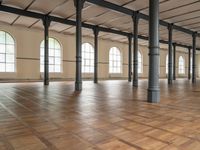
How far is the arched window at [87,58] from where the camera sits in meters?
20.8

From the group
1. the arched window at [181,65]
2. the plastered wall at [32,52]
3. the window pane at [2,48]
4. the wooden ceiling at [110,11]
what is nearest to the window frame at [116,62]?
the plastered wall at [32,52]

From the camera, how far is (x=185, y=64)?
110ft

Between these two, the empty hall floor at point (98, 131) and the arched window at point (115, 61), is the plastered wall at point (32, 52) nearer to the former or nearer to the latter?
the arched window at point (115, 61)

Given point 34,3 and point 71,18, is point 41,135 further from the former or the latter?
point 71,18

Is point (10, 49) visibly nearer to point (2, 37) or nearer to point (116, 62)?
point (2, 37)

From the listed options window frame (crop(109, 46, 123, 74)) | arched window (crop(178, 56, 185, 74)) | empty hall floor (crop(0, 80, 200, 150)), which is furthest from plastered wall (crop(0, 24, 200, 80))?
arched window (crop(178, 56, 185, 74))

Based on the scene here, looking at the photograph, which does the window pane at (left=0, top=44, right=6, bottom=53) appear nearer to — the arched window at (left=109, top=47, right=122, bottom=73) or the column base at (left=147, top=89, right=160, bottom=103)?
the arched window at (left=109, top=47, right=122, bottom=73)

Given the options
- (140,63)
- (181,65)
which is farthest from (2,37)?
(181,65)

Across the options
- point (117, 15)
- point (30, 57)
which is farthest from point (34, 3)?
point (30, 57)

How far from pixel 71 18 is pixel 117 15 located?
3.22 meters

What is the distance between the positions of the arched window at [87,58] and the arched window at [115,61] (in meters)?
2.85

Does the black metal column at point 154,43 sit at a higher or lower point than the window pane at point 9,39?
lower

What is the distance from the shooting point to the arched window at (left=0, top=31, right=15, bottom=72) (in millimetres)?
15820

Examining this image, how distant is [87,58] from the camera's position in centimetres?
2117
